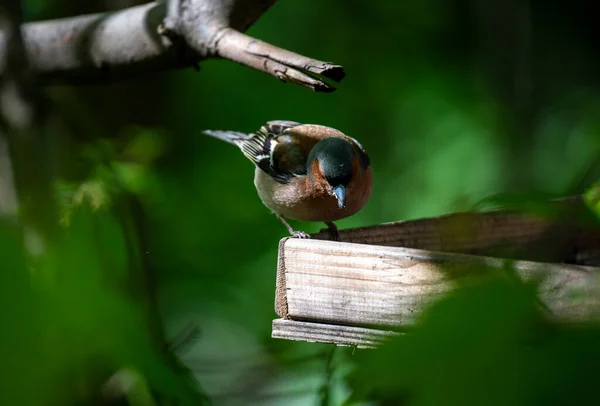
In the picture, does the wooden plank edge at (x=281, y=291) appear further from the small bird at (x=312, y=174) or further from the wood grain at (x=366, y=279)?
the small bird at (x=312, y=174)

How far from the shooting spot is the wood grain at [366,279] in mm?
1624

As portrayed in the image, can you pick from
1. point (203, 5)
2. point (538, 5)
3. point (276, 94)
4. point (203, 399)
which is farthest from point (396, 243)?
point (538, 5)

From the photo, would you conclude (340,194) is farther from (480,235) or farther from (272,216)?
(272,216)

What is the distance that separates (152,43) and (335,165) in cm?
79

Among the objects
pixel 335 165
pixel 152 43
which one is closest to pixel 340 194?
pixel 335 165

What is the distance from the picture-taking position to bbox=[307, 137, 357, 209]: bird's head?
2926 millimetres

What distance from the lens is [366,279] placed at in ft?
5.95

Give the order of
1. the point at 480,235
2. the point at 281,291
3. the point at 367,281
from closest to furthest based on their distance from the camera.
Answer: the point at 367,281 < the point at 281,291 < the point at 480,235

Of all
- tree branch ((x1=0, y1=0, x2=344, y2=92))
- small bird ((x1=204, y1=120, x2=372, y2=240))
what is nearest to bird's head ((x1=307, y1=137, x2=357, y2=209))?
small bird ((x1=204, y1=120, x2=372, y2=240))

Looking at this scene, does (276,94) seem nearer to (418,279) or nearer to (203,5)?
(203,5)

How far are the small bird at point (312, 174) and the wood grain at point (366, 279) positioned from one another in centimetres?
83

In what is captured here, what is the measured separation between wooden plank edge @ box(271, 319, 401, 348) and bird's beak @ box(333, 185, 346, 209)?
1018mm

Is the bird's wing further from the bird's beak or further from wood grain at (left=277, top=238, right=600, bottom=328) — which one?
wood grain at (left=277, top=238, right=600, bottom=328)

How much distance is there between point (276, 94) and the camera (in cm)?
530
